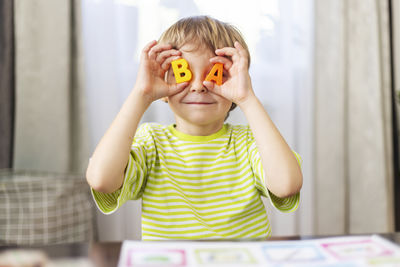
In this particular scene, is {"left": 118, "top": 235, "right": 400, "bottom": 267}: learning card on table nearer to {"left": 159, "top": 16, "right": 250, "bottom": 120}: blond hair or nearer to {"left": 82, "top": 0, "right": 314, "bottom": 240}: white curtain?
{"left": 159, "top": 16, "right": 250, "bottom": 120}: blond hair

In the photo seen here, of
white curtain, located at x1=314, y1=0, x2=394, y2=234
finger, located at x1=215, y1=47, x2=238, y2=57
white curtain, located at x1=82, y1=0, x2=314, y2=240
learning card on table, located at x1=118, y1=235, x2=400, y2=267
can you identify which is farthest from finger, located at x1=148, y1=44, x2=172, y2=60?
white curtain, located at x1=314, y1=0, x2=394, y2=234

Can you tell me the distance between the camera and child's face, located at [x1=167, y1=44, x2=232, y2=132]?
801 mm

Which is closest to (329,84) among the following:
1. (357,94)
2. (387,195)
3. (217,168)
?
(357,94)

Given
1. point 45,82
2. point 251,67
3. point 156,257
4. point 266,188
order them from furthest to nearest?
point 251,67
point 45,82
point 266,188
point 156,257

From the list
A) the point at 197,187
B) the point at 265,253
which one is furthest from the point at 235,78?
the point at 265,253

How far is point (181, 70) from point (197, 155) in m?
0.20

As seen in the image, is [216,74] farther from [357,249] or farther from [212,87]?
[357,249]

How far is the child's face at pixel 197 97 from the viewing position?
80 cm

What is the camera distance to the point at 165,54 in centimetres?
81

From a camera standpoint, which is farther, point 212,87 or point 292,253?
point 212,87

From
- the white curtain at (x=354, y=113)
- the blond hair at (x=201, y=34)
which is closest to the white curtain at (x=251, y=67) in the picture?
the white curtain at (x=354, y=113)

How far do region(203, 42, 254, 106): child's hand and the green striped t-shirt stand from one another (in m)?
0.12

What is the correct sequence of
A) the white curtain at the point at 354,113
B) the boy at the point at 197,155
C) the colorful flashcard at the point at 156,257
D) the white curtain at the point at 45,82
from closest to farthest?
the colorful flashcard at the point at 156,257
the boy at the point at 197,155
the white curtain at the point at 45,82
the white curtain at the point at 354,113

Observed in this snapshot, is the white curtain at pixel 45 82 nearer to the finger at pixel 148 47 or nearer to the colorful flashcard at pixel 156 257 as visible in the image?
the finger at pixel 148 47
